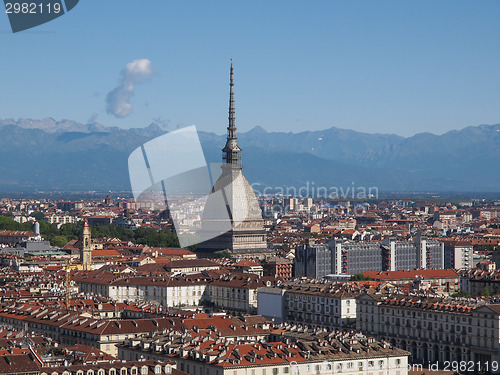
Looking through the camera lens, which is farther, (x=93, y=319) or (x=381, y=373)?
(x=93, y=319)

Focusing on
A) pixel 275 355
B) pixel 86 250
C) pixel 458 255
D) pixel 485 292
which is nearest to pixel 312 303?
pixel 485 292

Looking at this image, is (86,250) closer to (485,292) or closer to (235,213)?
(235,213)

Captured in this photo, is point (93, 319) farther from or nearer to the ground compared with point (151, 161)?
nearer to the ground

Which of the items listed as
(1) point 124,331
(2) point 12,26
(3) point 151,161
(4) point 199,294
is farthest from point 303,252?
(2) point 12,26

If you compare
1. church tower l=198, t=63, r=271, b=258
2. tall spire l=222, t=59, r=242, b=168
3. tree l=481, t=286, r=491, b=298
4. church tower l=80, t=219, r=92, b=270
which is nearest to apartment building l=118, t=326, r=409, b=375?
tree l=481, t=286, r=491, b=298

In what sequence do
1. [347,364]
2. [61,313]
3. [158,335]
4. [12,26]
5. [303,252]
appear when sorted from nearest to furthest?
[12,26] < [347,364] < [158,335] < [61,313] < [303,252]

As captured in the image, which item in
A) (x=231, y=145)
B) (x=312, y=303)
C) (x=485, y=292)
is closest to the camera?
(x=312, y=303)

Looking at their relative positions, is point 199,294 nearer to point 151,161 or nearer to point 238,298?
point 238,298

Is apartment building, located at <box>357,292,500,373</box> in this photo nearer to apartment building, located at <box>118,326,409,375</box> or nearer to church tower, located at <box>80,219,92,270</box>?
apartment building, located at <box>118,326,409,375</box>

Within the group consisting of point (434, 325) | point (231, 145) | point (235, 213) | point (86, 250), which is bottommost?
point (434, 325)

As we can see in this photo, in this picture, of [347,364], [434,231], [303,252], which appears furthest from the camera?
[434,231]
